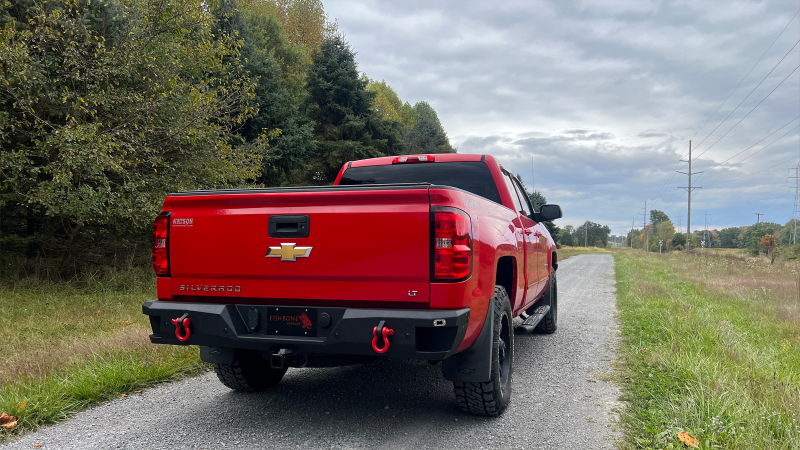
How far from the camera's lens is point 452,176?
5012mm

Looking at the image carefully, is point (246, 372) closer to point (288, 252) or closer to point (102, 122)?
point (288, 252)

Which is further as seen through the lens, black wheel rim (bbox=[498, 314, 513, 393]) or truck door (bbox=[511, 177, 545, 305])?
truck door (bbox=[511, 177, 545, 305])

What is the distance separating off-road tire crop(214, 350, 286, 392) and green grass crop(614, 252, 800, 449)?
2.77 meters

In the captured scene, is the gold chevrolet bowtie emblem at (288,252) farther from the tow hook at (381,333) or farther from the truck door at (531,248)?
the truck door at (531,248)

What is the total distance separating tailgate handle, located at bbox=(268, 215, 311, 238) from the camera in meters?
3.18

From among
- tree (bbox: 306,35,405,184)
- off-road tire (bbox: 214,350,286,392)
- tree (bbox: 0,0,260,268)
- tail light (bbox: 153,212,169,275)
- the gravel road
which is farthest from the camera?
tree (bbox: 306,35,405,184)

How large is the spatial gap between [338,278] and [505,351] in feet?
5.60

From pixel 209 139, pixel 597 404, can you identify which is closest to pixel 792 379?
pixel 597 404

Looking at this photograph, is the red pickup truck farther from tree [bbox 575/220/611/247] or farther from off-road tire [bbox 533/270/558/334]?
tree [bbox 575/220/611/247]

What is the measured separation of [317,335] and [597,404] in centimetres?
230

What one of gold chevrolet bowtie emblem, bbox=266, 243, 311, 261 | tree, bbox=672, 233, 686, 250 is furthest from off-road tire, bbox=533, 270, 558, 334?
tree, bbox=672, 233, 686, 250

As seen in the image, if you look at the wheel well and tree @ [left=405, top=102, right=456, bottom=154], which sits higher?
tree @ [left=405, top=102, right=456, bottom=154]

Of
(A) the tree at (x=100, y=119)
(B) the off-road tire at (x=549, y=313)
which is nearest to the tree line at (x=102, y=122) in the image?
(A) the tree at (x=100, y=119)

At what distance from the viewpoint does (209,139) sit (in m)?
11.2
